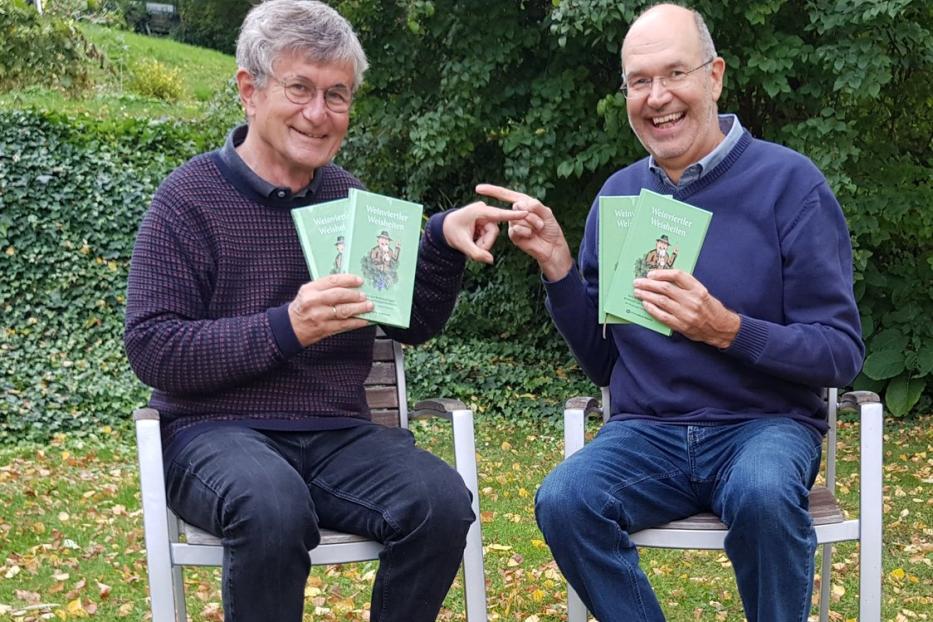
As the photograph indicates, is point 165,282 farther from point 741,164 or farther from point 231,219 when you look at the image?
point 741,164

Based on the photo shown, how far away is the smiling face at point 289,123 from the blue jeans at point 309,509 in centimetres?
73

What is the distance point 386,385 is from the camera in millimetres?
3393

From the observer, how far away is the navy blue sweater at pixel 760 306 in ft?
9.22

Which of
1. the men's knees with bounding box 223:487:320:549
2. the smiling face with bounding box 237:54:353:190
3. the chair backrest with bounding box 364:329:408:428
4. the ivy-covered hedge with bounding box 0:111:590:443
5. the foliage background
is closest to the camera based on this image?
the men's knees with bounding box 223:487:320:549

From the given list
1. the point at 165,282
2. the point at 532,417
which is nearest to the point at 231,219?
the point at 165,282

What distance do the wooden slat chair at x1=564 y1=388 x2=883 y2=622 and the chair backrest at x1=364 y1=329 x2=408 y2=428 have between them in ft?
1.83

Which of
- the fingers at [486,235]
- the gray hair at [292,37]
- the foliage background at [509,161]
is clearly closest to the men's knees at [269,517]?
the fingers at [486,235]

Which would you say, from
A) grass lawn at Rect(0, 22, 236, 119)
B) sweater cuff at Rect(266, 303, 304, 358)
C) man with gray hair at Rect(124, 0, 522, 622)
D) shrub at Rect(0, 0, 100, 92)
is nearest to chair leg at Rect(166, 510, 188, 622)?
man with gray hair at Rect(124, 0, 522, 622)

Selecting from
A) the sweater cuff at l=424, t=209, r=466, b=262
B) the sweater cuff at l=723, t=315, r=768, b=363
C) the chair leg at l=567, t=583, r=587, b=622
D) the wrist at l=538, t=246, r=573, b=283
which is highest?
the sweater cuff at l=424, t=209, r=466, b=262

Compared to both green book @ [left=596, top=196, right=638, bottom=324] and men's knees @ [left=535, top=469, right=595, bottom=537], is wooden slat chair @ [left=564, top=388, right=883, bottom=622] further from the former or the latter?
green book @ [left=596, top=196, right=638, bottom=324]

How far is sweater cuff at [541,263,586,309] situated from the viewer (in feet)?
10.1

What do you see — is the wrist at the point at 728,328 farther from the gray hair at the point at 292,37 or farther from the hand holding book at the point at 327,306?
the gray hair at the point at 292,37

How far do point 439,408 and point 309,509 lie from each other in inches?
25.5

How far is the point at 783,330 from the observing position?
279cm
